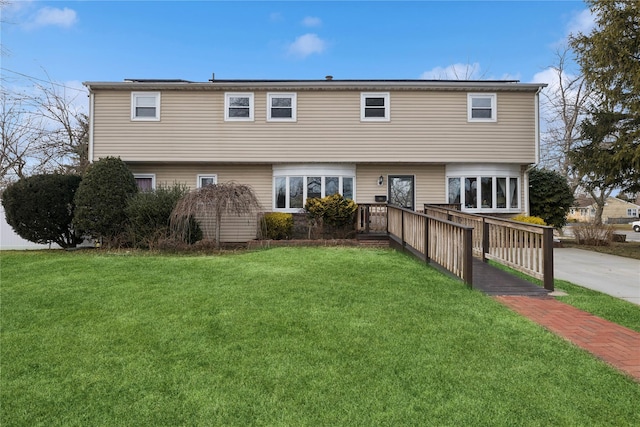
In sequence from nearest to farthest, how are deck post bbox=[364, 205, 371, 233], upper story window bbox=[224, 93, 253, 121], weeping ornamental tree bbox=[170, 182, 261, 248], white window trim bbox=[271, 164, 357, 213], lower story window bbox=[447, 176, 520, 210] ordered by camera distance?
weeping ornamental tree bbox=[170, 182, 261, 248] < deck post bbox=[364, 205, 371, 233] < upper story window bbox=[224, 93, 253, 121] < white window trim bbox=[271, 164, 357, 213] < lower story window bbox=[447, 176, 520, 210]

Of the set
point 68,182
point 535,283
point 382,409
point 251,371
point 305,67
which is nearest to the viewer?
point 382,409

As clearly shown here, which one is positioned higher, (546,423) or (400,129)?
(400,129)

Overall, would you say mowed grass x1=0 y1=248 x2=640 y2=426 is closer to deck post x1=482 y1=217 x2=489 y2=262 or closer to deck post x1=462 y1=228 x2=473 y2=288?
deck post x1=462 y1=228 x2=473 y2=288

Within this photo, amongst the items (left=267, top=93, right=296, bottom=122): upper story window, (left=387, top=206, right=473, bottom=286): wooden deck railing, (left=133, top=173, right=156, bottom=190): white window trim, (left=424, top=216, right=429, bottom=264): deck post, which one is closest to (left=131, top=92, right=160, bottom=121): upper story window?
(left=133, top=173, right=156, bottom=190): white window trim

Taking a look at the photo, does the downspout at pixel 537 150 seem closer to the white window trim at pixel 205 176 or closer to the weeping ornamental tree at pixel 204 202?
the weeping ornamental tree at pixel 204 202

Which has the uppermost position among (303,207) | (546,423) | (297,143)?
(297,143)

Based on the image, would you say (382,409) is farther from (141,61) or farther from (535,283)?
(141,61)

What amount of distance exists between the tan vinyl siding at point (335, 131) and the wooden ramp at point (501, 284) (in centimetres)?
704

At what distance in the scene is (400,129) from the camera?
43.5ft

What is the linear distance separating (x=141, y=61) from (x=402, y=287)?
18.0 m

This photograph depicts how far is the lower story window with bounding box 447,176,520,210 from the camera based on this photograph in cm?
1352

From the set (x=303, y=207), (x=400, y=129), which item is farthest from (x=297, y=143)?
(x=400, y=129)

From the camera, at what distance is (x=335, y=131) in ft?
43.5

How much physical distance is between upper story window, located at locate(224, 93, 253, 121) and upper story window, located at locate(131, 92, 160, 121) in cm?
254
